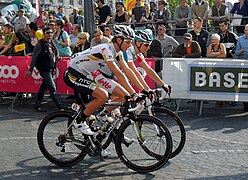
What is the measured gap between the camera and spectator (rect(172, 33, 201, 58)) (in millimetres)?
11469

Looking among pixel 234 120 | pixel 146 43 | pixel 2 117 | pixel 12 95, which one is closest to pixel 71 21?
pixel 12 95

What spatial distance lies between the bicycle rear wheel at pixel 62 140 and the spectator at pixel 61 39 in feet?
20.0

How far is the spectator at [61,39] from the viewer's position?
492 inches

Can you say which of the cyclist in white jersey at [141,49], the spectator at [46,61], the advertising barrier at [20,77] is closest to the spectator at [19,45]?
the advertising barrier at [20,77]

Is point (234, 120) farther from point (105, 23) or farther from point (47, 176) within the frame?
point (105, 23)

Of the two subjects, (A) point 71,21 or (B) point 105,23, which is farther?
(A) point 71,21

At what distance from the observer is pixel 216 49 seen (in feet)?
37.2

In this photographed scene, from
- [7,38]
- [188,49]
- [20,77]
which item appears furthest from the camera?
[7,38]

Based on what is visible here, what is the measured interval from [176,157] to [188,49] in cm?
508

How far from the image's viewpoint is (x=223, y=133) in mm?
8680

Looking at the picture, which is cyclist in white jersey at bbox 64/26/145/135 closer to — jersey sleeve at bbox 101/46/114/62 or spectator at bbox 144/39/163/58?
jersey sleeve at bbox 101/46/114/62

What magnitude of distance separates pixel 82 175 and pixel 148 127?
3.59 ft

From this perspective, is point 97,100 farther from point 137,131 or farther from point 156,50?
point 156,50

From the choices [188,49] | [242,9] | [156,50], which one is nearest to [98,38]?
[156,50]
